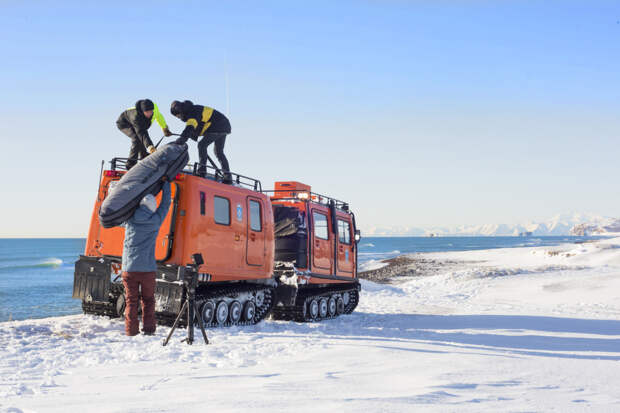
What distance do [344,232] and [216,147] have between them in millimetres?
4962

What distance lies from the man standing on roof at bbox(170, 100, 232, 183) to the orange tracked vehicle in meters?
0.83

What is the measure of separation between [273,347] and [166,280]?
8.59 ft

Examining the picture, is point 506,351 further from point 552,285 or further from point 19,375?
point 552,285

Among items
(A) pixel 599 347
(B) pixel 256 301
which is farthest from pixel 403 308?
(A) pixel 599 347

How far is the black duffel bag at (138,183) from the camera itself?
7.93 metres

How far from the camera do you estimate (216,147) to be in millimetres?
12344

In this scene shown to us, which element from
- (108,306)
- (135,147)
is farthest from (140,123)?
(108,306)

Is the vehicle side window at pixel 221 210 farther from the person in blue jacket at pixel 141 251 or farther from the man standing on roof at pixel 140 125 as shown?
the person in blue jacket at pixel 141 251

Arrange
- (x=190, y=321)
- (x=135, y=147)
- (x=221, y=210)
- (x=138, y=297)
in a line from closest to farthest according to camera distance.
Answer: (x=190, y=321), (x=138, y=297), (x=135, y=147), (x=221, y=210)

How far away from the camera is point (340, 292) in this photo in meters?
15.2

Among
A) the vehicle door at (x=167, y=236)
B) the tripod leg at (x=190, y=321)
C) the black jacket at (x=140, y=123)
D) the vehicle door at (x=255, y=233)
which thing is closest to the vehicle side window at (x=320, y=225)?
the vehicle door at (x=255, y=233)

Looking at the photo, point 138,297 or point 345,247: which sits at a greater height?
point 345,247

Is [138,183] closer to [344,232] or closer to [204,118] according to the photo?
[204,118]

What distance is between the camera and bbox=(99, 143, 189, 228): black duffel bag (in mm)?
7926
